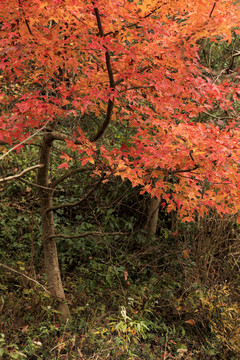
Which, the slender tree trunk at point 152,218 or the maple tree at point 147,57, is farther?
the slender tree trunk at point 152,218

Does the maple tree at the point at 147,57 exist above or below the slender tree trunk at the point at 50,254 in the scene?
above

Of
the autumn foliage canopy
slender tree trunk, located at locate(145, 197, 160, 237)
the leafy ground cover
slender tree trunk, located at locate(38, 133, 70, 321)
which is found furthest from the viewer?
slender tree trunk, located at locate(145, 197, 160, 237)

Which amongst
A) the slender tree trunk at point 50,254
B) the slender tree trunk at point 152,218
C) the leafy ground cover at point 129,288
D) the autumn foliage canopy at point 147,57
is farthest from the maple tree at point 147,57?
the slender tree trunk at point 152,218

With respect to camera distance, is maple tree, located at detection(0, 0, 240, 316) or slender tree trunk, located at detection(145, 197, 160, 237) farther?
slender tree trunk, located at detection(145, 197, 160, 237)

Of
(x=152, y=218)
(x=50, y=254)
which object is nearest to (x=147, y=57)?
(x=50, y=254)

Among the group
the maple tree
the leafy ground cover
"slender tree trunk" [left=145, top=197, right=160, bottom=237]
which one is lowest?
the leafy ground cover

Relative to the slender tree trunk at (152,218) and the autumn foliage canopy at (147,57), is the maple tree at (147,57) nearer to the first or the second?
the autumn foliage canopy at (147,57)

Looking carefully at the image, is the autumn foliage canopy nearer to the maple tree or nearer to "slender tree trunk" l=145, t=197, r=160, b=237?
the maple tree

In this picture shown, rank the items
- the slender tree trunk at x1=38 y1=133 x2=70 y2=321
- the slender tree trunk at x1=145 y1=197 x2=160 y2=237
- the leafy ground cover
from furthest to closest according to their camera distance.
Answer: the slender tree trunk at x1=145 y1=197 x2=160 y2=237 → the slender tree trunk at x1=38 y1=133 x2=70 y2=321 → the leafy ground cover

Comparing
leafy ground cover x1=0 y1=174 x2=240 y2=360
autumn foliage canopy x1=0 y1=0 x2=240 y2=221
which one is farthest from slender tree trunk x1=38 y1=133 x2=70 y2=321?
autumn foliage canopy x1=0 y1=0 x2=240 y2=221

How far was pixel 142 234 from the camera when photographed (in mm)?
5848

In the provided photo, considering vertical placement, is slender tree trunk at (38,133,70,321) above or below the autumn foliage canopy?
below

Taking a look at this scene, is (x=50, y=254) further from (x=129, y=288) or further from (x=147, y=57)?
(x=147, y=57)

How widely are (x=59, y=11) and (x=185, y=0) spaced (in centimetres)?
97
